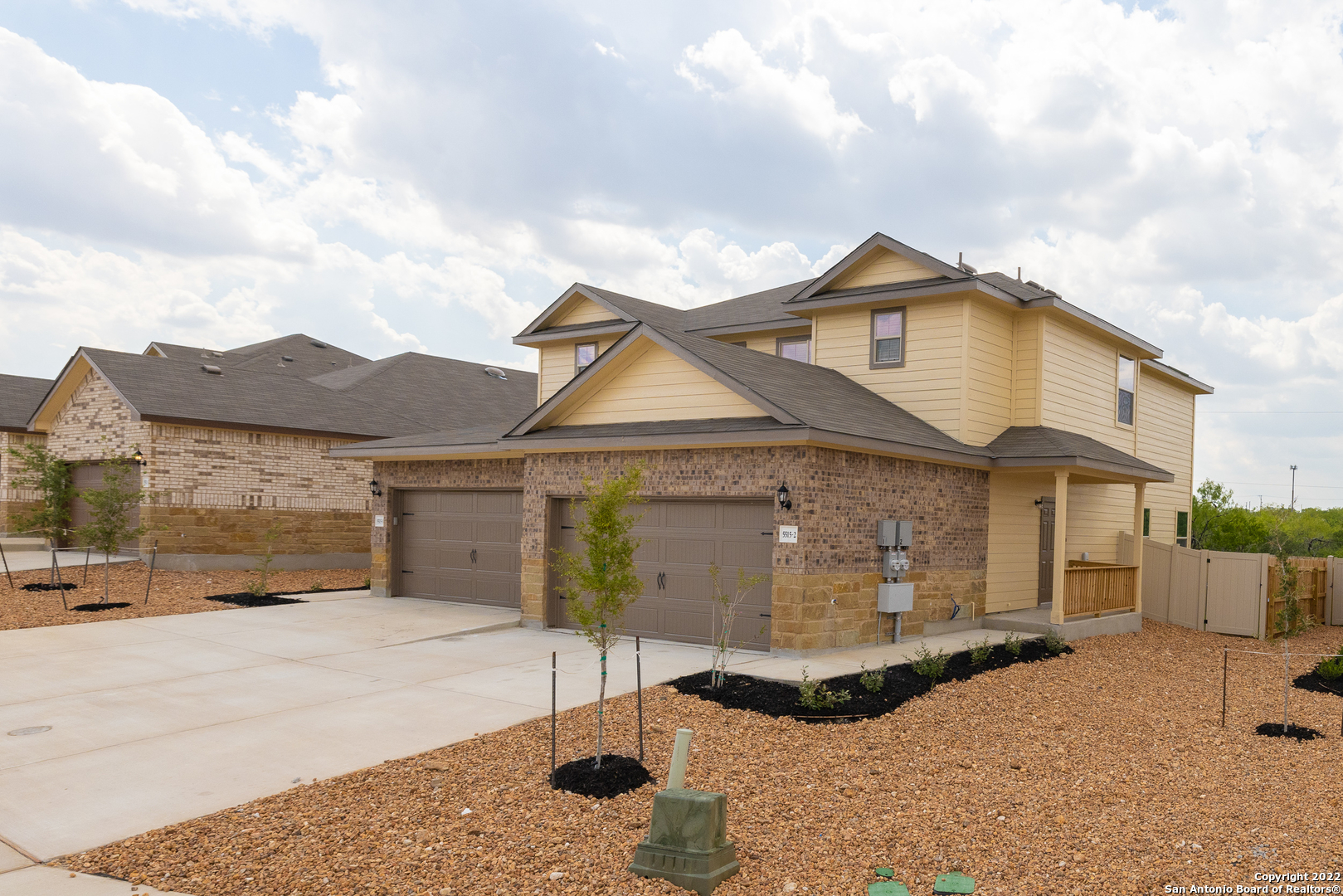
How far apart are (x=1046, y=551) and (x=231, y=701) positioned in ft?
49.9

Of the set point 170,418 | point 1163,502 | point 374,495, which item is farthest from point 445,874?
point 1163,502

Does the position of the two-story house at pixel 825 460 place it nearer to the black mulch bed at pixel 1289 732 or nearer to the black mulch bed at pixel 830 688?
the black mulch bed at pixel 830 688

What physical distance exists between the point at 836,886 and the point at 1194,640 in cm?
1386

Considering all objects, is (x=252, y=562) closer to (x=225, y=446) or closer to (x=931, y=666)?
(x=225, y=446)

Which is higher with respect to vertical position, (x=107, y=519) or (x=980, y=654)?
(x=107, y=519)

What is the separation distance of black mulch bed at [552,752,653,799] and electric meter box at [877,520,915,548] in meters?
6.73

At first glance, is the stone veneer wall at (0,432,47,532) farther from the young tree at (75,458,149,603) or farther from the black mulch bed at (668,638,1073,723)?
the black mulch bed at (668,638,1073,723)

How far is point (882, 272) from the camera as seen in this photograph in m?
16.4

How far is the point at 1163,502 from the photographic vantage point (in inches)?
904

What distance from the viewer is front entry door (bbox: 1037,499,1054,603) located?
18.1 meters

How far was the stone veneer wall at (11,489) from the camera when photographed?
27.8 meters

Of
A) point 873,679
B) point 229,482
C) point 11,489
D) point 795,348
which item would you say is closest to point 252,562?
point 229,482

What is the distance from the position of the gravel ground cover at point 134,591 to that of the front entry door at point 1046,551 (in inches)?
589

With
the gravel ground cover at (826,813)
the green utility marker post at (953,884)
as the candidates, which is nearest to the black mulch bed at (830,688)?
the gravel ground cover at (826,813)
